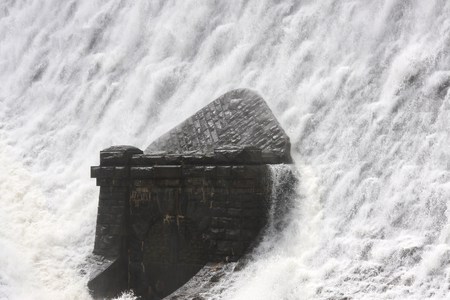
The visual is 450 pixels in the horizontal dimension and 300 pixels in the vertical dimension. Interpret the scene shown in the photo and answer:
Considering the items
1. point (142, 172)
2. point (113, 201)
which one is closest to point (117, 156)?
point (142, 172)

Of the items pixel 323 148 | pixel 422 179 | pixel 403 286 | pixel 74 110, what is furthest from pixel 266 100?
pixel 74 110

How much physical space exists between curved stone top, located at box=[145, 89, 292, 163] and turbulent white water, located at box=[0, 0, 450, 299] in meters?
0.36

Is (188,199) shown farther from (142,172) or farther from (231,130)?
(231,130)

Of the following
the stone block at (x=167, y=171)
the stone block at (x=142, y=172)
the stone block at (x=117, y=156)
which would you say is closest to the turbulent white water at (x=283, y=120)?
the stone block at (x=117, y=156)

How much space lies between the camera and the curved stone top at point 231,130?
37.4 ft

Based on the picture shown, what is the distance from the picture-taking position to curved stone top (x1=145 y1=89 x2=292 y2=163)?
11.4 metres

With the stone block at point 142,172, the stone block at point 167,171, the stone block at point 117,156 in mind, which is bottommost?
the stone block at point 167,171

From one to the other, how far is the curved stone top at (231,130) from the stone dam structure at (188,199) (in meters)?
0.02

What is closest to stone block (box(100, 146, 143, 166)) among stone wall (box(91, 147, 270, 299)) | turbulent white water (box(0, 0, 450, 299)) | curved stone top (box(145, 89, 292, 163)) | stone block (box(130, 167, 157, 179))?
stone wall (box(91, 147, 270, 299))

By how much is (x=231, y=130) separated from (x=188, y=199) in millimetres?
1589

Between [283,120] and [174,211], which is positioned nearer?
[174,211]

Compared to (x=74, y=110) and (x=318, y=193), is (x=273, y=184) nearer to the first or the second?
(x=318, y=193)

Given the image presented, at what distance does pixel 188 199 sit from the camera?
444 inches

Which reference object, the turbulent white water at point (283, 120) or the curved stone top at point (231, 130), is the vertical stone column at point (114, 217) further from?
the curved stone top at point (231, 130)
